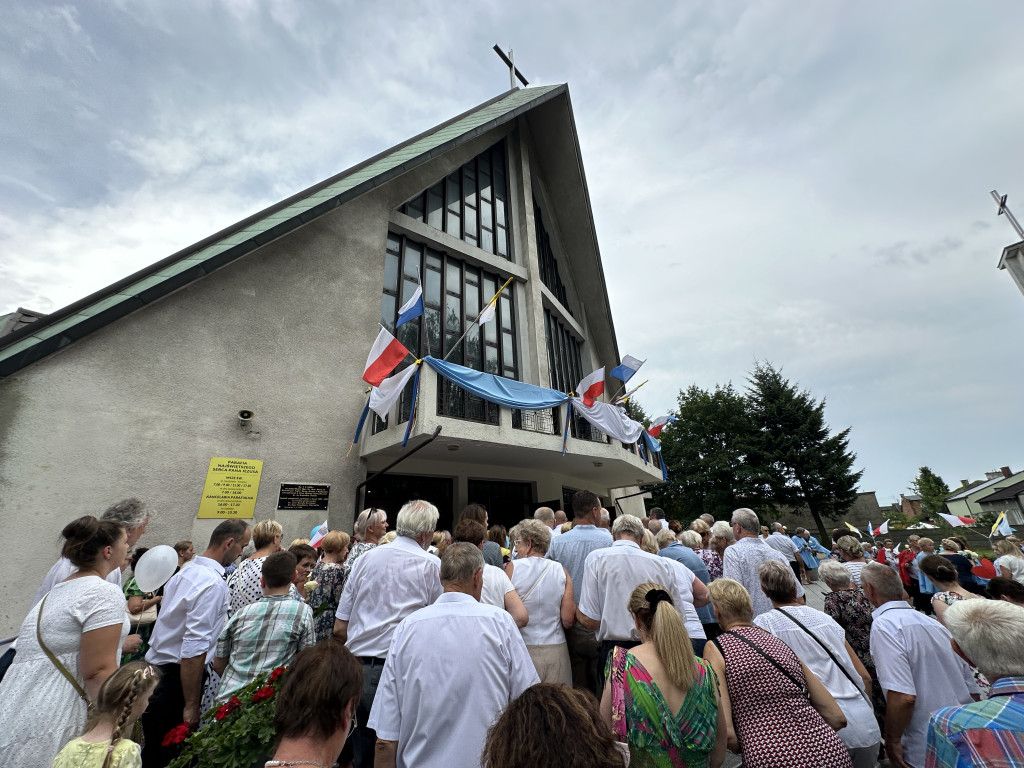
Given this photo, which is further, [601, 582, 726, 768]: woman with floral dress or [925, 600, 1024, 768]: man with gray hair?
[601, 582, 726, 768]: woman with floral dress

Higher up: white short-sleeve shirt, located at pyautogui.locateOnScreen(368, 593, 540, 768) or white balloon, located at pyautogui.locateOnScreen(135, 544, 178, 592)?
white balloon, located at pyautogui.locateOnScreen(135, 544, 178, 592)

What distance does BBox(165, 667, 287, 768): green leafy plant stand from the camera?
76.0 inches

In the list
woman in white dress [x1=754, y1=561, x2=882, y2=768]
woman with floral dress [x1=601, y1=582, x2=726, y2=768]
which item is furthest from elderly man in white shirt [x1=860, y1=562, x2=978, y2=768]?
woman with floral dress [x1=601, y1=582, x2=726, y2=768]

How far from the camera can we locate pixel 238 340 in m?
7.81

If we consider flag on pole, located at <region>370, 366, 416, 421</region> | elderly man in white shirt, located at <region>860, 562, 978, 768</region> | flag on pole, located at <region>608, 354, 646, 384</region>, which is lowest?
elderly man in white shirt, located at <region>860, 562, 978, 768</region>

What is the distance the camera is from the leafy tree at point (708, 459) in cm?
2727

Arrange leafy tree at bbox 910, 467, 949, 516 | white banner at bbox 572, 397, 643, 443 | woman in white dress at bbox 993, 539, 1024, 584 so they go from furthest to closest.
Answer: leafy tree at bbox 910, 467, 949, 516 < white banner at bbox 572, 397, 643, 443 < woman in white dress at bbox 993, 539, 1024, 584

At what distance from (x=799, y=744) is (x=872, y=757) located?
3.40ft

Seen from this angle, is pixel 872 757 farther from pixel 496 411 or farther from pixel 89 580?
pixel 496 411

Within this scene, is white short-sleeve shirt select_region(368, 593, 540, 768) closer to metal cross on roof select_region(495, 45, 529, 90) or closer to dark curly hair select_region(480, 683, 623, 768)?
dark curly hair select_region(480, 683, 623, 768)

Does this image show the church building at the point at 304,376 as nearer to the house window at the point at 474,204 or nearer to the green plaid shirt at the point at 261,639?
the house window at the point at 474,204

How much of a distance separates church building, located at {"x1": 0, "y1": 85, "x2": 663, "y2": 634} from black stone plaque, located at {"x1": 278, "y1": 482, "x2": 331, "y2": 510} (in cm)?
3

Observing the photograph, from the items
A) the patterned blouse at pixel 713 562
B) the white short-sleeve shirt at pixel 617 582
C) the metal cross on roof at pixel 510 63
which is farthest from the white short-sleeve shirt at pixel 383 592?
the metal cross on roof at pixel 510 63

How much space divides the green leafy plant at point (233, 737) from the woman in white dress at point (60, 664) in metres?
0.58
